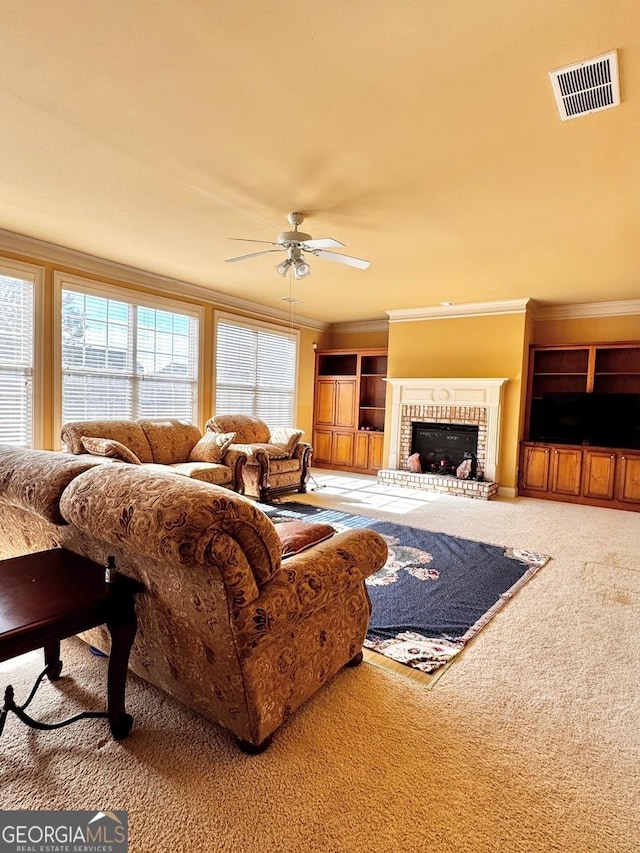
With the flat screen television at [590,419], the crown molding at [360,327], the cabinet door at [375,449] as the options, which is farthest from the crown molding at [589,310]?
the cabinet door at [375,449]

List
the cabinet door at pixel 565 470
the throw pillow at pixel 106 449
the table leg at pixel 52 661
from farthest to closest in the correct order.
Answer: the cabinet door at pixel 565 470 → the throw pillow at pixel 106 449 → the table leg at pixel 52 661

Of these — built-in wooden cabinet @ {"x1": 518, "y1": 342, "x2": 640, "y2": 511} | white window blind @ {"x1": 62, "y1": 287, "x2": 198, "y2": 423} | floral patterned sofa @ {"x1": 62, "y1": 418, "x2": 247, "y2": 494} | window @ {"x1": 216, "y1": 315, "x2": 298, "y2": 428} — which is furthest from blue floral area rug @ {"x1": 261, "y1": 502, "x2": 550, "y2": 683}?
window @ {"x1": 216, "y1": 315, "x2": 298, "y2": 428}

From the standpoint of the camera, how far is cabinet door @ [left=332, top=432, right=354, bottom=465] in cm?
822

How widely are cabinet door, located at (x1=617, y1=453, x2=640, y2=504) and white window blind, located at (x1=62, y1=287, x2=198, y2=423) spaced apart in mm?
5714

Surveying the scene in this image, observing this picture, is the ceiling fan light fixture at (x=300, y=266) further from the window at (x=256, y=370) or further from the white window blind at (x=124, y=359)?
the window at (x=256, y=370)

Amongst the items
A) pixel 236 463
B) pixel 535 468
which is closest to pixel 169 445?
pixel 236 463

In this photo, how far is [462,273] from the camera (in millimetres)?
5055

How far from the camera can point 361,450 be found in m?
8.08

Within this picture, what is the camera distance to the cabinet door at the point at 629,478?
5.70 meters

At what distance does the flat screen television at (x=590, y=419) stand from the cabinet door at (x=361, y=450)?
2.75 m

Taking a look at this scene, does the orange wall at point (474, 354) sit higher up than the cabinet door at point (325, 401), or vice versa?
the orange wall at point (474, 354)

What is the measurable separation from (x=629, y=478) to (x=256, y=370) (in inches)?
214

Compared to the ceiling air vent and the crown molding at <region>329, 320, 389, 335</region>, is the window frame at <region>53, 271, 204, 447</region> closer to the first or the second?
the crown molding at <region>329, 320, 389, 335</region>

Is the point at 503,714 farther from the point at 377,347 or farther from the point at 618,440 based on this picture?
the point at 377,347
